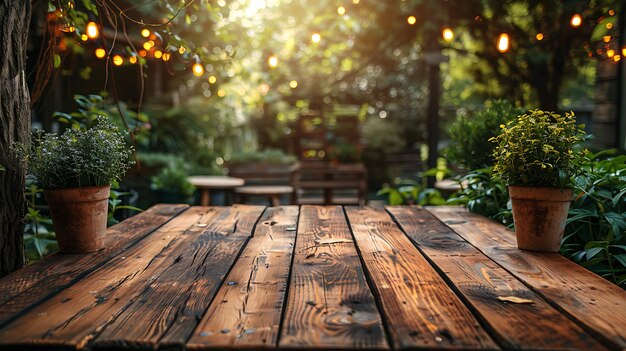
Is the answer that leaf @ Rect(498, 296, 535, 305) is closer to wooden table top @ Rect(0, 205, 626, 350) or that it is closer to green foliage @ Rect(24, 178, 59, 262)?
wooden table top @ Rect(0, 205, 626, 350)

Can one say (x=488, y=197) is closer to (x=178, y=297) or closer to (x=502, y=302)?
(x=502, y=302)

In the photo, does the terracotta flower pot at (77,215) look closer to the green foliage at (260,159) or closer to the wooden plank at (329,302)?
the wooden plank at (329,302)

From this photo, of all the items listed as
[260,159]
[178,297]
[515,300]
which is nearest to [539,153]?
[515,300]

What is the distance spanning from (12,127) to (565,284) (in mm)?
1857

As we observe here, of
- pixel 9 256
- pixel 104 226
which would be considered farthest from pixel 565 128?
pixel 9 256

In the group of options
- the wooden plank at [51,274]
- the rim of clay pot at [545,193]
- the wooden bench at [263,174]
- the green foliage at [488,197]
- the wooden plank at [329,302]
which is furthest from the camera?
the wooden bench at [263,174]

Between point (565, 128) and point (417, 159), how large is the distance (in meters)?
9.01

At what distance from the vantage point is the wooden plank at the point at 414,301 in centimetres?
117

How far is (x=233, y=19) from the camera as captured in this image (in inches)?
295

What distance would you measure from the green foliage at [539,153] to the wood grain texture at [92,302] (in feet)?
4.46

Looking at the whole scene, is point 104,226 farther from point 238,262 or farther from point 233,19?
point 233,19

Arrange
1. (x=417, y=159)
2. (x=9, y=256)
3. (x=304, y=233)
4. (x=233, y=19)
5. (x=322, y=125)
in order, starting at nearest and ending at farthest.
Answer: (x=9, y=256), (x=304, y=233), (x=233, y=19), (x=322, y=125), (x=417, y=159)

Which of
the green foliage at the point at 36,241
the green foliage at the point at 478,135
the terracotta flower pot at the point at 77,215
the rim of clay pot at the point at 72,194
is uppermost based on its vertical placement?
the green foliage at the point at 478,135

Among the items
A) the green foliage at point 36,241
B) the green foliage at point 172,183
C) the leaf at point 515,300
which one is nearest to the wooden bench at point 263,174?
the green foliage at point 172,183
